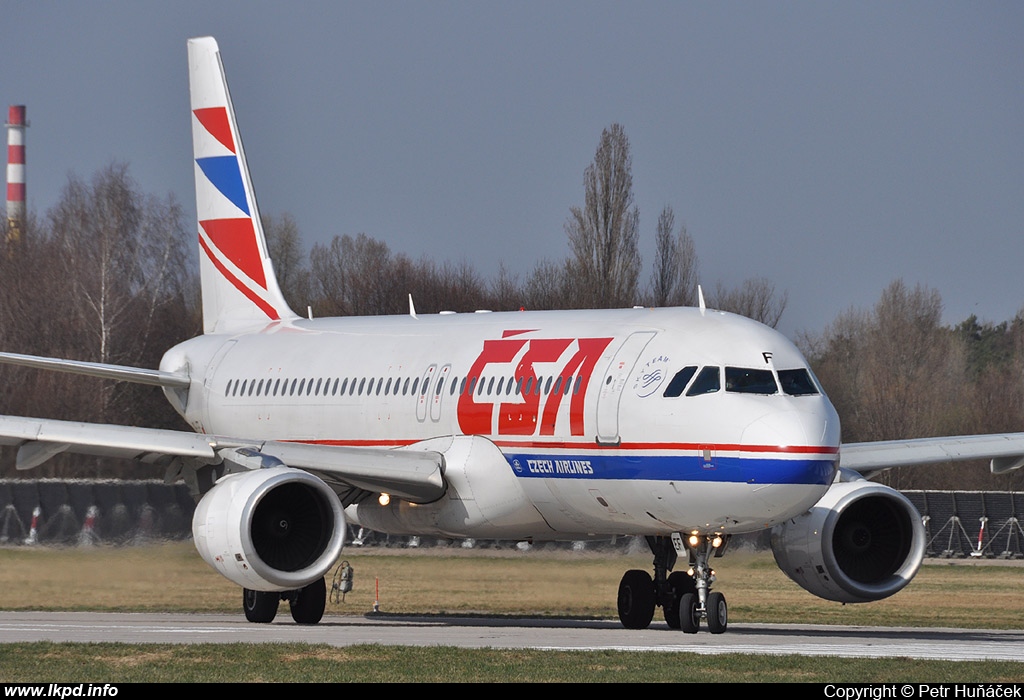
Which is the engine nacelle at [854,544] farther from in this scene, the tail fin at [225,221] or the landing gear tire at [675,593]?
the tail fin at [225,221]

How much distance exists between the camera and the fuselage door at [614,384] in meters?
21.9

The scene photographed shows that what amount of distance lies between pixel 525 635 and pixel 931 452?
679cm

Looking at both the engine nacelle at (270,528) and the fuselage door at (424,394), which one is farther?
the fuselage door at (424,394)

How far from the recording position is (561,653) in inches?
709

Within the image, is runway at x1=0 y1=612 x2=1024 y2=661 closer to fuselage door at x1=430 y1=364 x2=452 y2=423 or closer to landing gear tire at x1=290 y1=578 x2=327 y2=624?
landing gear tire at x1=290 y1=578 x2=327 y2=624

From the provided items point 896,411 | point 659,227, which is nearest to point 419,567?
point 659,227

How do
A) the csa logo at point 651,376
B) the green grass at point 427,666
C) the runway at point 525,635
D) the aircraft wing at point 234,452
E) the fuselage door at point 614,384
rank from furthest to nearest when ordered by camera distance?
the aircraft wing at point 234,452 → the fuselage door at point 614,384 → the csa logo at point 651,376 → the runway at point 525,635 → the green grass at point 427,666

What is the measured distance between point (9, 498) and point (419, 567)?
8.09 meters

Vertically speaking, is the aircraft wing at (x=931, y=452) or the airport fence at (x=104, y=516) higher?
the aircraft wing at (x=931, y=452)

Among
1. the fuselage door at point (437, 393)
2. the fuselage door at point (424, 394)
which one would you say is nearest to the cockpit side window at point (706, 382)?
the fuselage door at point (437, 393)

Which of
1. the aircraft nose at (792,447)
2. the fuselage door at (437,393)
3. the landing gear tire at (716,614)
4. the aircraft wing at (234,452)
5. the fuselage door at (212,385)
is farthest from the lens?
the fuselage door at (212,385)

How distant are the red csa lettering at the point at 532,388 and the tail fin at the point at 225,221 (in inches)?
322

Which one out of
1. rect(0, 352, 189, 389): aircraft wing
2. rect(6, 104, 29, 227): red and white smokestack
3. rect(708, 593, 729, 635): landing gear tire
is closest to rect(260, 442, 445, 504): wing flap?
rect(708, 593, 729, 635): landing gear tire

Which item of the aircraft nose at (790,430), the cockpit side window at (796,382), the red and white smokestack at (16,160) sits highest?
the red and white smokestack at (16,160)
